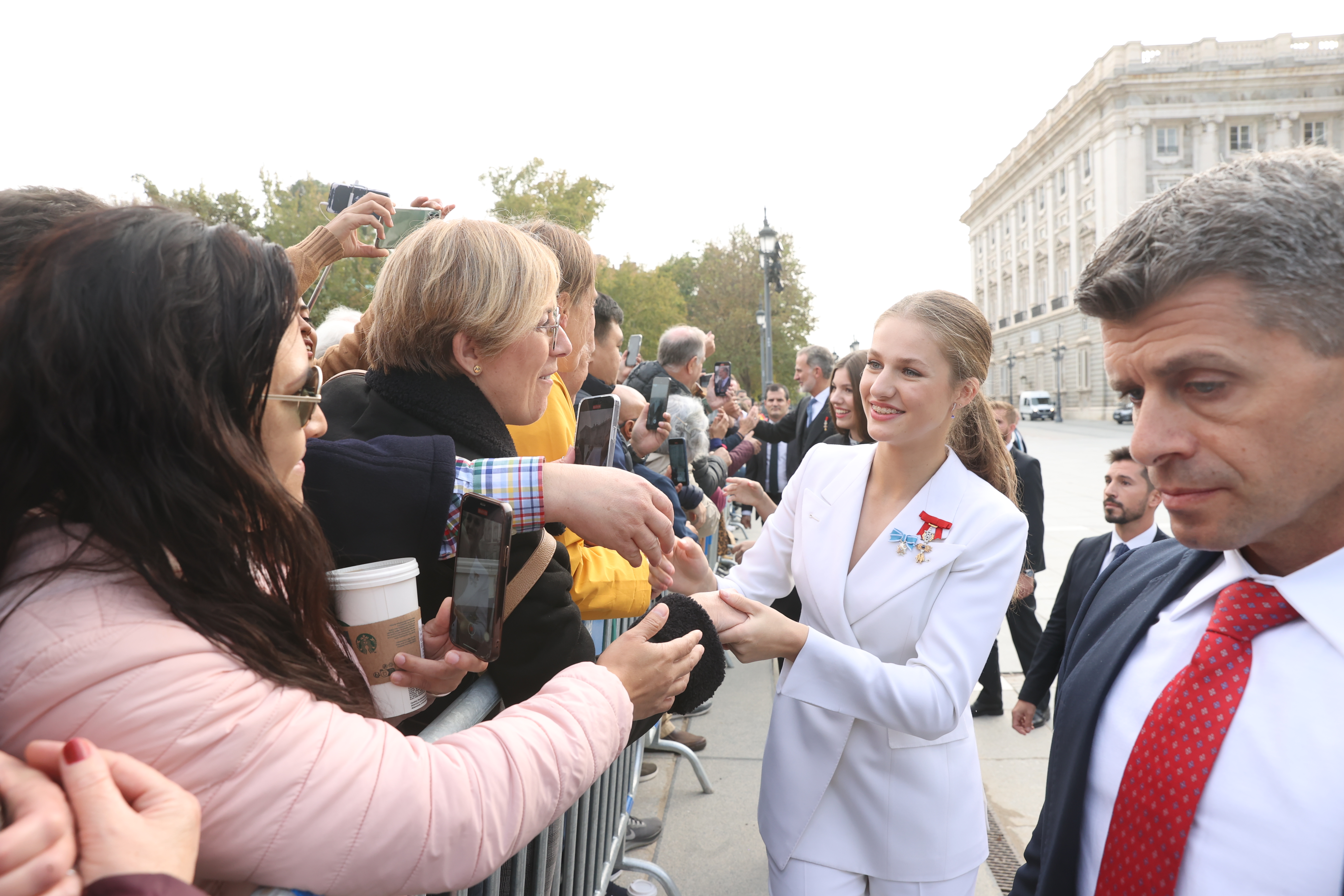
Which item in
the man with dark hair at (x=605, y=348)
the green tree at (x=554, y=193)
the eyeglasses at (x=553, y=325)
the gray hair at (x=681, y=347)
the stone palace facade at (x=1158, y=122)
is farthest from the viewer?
the stone palace facade at (x=1158, y=122)

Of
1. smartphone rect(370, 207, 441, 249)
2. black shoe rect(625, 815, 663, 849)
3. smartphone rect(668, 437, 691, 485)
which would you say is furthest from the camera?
smartphone rect(668, 437, 691, 485)

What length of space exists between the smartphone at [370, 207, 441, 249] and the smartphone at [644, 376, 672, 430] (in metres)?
2.09

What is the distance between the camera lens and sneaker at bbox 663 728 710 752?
187 inches

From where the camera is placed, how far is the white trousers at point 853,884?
7.04ft

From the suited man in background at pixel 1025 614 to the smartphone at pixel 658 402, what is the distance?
2111 millimetres

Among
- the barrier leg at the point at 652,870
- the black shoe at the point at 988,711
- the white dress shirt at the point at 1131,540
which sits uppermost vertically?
the white dress shirt at the point at 1131,540

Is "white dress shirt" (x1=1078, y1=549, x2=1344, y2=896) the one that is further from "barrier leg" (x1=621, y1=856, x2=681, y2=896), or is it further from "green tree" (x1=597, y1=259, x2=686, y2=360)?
"green tree" (x1=597, y1=259, x2=686, y2=360)

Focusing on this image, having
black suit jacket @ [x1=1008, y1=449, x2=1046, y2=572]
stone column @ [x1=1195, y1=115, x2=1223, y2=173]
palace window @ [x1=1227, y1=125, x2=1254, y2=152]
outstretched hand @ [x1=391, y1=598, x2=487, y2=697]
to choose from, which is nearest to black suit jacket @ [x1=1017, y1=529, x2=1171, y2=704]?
black suit jacket @ [x1=1008, y1=449, x2=1046, y2=572]

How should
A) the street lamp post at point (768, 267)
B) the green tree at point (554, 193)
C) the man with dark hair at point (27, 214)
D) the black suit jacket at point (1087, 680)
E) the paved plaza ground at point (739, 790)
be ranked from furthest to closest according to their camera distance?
the green tree at point (554, 193) < the street lamp post at point (768, 267) < the paved plaza ground at point (739, 790) < the black suit jacket at point (1087, 680) < the man with dark hair at point (27, 214)

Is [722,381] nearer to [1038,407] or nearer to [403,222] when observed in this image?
[403,222]

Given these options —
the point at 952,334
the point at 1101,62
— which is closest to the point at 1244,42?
the point at 1101,62

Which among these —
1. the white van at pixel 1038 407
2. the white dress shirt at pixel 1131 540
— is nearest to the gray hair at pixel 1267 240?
the white dress shirt at pixel 1131 540

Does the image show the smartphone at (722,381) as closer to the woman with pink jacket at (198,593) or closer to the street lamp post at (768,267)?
the woman with pink jacket at (198,593)

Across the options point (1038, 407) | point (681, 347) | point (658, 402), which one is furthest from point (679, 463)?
point (1038, 407)
